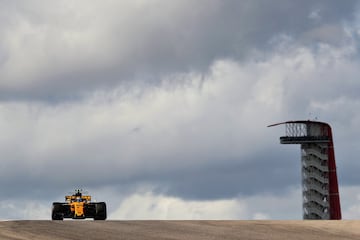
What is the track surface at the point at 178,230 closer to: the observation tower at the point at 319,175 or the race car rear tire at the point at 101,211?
the race car rear tire at the point at 101,211

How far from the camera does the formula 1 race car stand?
73250 mm

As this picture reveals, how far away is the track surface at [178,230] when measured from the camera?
53.0 metres

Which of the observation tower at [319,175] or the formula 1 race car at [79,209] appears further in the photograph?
the observation tower at [319,175]

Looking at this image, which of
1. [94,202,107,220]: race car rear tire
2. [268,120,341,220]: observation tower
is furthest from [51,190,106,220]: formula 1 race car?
[268,120,341,220]: observation tower

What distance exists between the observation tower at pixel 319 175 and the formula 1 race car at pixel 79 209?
73.8 meters

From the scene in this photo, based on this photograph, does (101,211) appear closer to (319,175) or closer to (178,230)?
(178,230)

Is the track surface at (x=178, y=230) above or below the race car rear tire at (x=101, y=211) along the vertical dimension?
below

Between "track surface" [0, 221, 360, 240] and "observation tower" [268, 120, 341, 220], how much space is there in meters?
76.6

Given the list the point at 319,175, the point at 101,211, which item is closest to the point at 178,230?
the point at 101,211

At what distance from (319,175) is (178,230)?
87947 mm

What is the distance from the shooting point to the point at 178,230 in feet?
191

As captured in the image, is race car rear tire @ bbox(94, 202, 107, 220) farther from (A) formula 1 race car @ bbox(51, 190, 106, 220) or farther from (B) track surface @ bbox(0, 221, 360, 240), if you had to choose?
(B) track surface @ bbox(0, 221, 360, 240)

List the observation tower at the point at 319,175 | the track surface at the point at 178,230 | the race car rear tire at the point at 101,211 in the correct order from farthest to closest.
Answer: the observation tower at the point at 319,175 → the race car rear tire at the point at 101,211 → the track surface at the point at 178,230

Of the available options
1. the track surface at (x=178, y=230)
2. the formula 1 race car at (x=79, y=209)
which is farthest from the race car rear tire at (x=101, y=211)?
the track surface at (x=178, y=230)
